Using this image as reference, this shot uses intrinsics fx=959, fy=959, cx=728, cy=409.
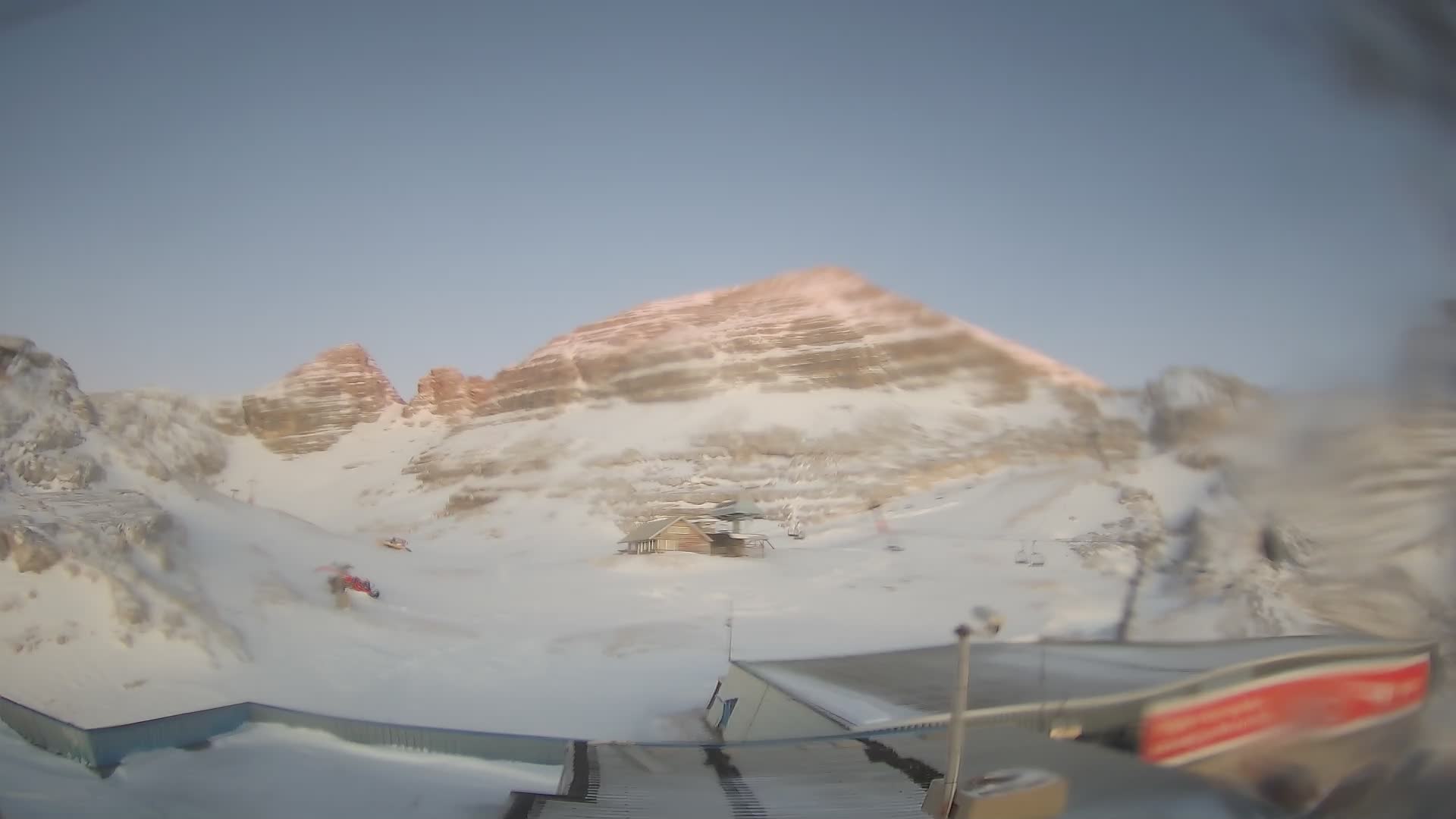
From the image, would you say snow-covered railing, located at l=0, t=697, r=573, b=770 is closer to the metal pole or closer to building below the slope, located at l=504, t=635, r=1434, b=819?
building below the slope, located at l=504, t=635, r=1434, b=819

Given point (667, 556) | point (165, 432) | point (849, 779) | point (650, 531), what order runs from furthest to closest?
point (165, 432)
point (650, 531)
point (667, 556)
point (849, 779)

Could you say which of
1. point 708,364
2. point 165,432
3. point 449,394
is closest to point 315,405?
point 449,394

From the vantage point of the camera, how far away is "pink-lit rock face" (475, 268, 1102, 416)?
78.2 m

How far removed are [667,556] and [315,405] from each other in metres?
87.0

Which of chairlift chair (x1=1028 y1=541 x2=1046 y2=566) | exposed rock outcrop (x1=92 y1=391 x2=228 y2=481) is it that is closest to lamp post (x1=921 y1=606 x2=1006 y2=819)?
exposed rock outcrop (x1=92 y1=391 x2=228 y2=481)

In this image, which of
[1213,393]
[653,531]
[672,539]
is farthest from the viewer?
[653,531]

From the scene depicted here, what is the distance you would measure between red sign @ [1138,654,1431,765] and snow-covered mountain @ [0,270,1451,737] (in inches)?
12.7

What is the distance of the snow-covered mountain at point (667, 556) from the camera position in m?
8.94

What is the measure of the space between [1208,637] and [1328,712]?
1126 centimetres

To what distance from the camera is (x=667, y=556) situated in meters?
30.2

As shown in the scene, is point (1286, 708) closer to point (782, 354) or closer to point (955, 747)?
point (955, 747)

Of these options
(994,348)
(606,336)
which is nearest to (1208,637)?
(994,348)

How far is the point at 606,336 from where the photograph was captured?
347ft

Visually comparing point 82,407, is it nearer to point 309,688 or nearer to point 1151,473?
point 309,688
